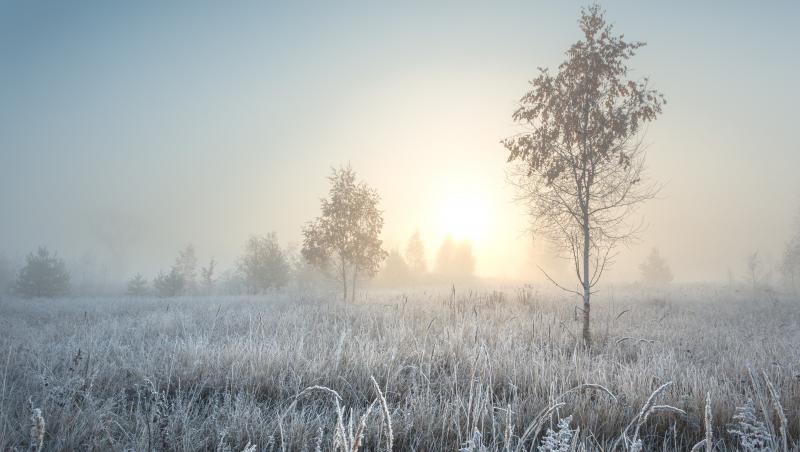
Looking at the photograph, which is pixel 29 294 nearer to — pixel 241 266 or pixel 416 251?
pixel 241 266

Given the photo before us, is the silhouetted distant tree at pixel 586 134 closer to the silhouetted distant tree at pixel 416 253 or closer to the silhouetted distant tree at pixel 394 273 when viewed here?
the silhouetted distant tree at pixel 394 273

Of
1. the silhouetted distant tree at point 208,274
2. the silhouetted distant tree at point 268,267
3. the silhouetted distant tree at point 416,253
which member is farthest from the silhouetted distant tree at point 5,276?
the silhouetted distant tree at point 416,253

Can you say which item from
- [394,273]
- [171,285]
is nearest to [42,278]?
[171,285]

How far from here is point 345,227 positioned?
1983cm

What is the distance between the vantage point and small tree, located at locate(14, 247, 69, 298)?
3162 cm

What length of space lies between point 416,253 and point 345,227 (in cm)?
4377

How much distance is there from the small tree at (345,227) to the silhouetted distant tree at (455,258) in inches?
1869

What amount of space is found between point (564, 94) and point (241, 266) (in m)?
39.3

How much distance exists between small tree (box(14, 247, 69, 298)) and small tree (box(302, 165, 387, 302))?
29096mm

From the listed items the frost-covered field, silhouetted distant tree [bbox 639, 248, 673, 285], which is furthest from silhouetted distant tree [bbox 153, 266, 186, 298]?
silhouetted distant tree [bbox 639, 248, 673, 285]

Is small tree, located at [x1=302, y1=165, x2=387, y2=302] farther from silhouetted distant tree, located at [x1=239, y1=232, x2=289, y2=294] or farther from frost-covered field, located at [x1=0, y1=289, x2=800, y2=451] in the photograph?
silhouetted distant tree, located at [x1=239, y1=232, x2=289, y2=294]

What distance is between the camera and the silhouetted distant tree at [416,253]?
204 ft

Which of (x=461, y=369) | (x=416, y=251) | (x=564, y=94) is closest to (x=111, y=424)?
(x=461, y=369)

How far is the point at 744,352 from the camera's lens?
6172 mm
